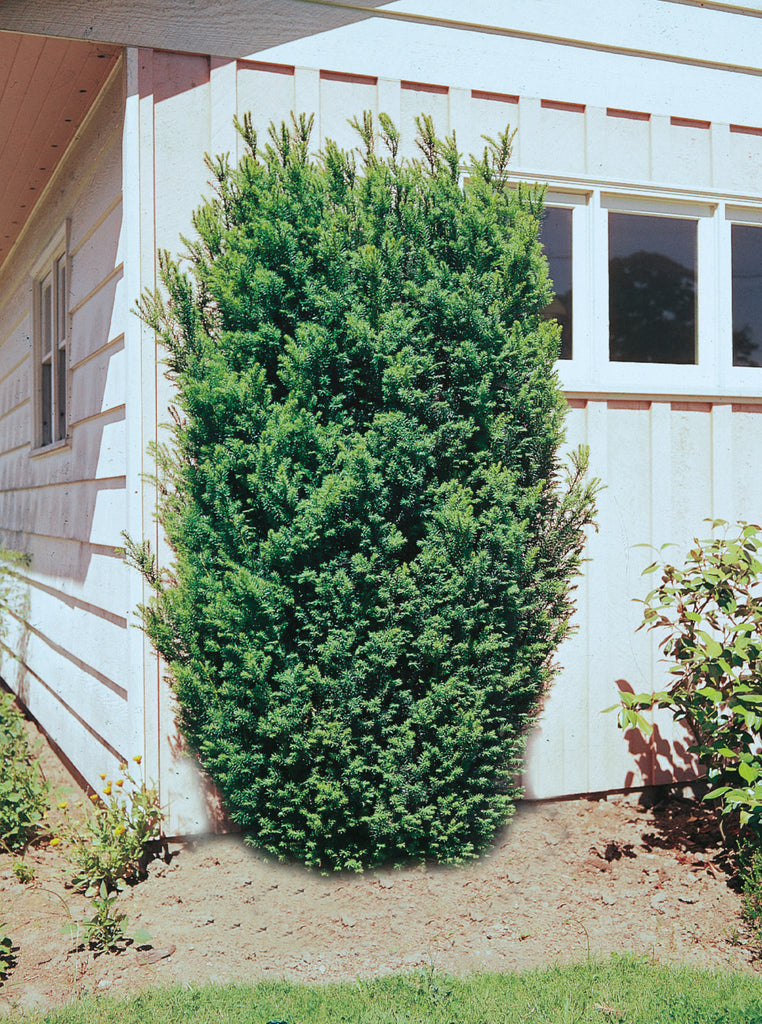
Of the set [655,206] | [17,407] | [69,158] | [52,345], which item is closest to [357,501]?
[655,206]

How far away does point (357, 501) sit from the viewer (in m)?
3.70

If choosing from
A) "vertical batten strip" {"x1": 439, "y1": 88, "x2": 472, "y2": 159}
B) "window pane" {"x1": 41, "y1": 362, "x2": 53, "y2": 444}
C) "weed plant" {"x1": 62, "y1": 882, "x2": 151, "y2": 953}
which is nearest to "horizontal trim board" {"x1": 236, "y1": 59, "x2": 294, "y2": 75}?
"vertical batten strip" {"x1": 439, "y1": 88, "x2": 472, "y2": 159}

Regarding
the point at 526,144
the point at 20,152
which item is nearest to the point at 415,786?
the point at 526,144

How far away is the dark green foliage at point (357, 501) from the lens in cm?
369

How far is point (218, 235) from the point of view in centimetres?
393

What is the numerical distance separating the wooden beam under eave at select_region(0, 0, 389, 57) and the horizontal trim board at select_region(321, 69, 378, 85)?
20 cm

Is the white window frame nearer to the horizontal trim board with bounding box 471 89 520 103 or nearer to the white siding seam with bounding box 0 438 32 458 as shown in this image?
the white siding seam with bounding box 0 438 32 458

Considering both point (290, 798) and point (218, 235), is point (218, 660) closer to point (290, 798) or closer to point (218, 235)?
point (290, 798)

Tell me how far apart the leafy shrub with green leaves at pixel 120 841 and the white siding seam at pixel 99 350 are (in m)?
2.00

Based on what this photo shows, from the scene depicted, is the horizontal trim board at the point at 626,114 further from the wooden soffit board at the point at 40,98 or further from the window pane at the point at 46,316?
the window pane at the point at 46,316

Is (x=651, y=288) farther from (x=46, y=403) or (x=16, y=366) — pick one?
(x=16, y=366)

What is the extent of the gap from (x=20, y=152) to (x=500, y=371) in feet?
12.0

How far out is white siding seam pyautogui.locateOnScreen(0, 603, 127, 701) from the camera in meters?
4.58

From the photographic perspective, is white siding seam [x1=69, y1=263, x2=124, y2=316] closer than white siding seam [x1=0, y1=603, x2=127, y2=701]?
Yes
